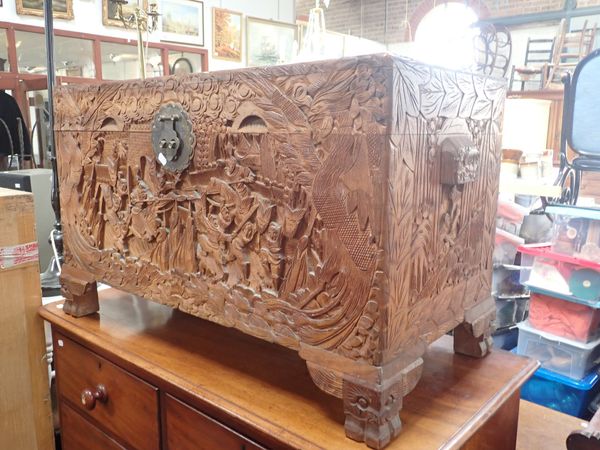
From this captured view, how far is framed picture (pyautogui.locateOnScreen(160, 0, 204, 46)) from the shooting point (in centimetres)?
445

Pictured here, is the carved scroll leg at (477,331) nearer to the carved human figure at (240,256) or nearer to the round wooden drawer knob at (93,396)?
the carved human figure at (240,256)

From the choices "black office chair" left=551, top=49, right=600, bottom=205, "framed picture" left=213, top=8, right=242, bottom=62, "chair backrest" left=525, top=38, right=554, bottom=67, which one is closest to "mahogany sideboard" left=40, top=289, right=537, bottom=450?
"black office chair" left=551, top=49, right=600, bottom=205

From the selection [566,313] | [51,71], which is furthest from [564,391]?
[51,71]

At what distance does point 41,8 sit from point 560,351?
151 inches

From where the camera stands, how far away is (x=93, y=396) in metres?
1.04

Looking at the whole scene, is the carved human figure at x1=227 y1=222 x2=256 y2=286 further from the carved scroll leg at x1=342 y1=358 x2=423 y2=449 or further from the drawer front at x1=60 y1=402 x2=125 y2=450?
the drawer front at x1=60 y1=402 x2=125 y2=450

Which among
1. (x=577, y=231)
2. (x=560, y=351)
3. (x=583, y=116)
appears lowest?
(x=560, y=351)

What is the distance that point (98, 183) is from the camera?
3.43 ft

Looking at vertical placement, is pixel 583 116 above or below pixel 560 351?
above

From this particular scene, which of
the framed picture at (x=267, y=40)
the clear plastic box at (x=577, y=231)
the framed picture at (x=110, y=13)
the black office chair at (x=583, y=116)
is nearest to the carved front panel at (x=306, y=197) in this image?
the clear plastic box at (x=577, y=231)

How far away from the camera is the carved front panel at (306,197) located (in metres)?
0.65

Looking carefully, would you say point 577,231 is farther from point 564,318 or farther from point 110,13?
point 110,13

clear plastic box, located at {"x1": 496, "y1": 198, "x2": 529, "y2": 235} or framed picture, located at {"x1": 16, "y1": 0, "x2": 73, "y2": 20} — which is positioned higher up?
framed picture, located at {"x1": 16, "y1": 0, "x2": 73, "y2": 20}

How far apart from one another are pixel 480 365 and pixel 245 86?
0.63 m
